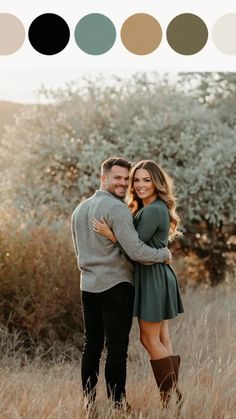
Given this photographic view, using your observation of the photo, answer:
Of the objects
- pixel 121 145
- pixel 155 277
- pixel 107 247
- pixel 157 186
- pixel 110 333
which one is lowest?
pixel 110 333

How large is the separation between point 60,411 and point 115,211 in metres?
1.34

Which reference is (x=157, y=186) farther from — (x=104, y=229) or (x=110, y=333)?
(x=110, y=333)

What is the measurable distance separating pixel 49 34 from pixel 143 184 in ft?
7.81

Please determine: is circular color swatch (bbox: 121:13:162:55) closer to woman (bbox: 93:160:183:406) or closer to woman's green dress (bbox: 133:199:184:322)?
woman (bbox: 93:160:183:406)

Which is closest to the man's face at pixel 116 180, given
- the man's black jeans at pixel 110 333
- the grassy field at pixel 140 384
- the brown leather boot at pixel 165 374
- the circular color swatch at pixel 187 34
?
the man's black jeans at pixel 110 333

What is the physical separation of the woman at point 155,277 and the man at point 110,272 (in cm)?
8

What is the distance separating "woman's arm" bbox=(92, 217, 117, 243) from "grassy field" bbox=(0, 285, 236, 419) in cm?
110

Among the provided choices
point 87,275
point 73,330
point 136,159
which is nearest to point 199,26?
point 87,275

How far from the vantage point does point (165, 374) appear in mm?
5344

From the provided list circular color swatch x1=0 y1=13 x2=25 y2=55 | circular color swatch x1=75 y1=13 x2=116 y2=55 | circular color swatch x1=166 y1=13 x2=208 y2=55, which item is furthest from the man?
circular color swatch x1=166 y1=13 x2=208 y2=55

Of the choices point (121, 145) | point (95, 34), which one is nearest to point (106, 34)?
point (95, 34)

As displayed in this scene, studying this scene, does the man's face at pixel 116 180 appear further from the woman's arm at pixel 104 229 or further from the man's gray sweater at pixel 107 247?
the woman's arm at pixel 104 229

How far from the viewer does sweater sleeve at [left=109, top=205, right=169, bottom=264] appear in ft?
16.5

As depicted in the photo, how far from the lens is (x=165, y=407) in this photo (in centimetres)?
514
